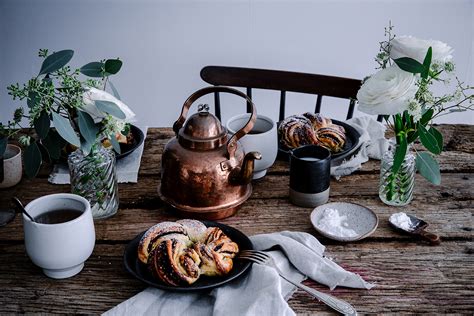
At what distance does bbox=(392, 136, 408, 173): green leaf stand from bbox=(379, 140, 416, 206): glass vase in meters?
Result: 0.05

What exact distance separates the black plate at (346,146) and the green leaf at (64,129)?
553 millimetres

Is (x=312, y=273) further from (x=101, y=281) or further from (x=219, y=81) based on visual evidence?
(x=219, y=81)

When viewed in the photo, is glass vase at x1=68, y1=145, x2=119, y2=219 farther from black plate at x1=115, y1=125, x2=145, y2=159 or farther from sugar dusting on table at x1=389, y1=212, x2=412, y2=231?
sugar dusting on table at x1=389, y1=212, x2=412, y2=231

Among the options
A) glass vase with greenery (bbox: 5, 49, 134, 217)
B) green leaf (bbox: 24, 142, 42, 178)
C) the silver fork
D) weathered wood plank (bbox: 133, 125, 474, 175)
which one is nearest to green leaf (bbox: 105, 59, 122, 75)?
glass vase with greenery (bbox: 5, 49, 134, 217)

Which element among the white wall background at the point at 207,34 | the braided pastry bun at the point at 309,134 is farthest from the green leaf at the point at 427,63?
the white wall background at the point at 207,34

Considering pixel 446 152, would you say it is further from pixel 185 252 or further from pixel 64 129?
pixel 64 129

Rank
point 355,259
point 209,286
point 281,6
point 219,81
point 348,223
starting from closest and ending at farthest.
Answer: point 209,286 < point 355,259 < point 348,223 < point 219,81 < point 281,6

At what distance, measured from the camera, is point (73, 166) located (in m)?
1.32

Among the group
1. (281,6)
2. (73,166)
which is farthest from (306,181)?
(281,6)

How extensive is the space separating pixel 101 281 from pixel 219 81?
0.96 metres

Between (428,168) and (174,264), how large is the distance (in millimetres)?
598

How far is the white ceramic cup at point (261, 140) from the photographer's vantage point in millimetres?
1422

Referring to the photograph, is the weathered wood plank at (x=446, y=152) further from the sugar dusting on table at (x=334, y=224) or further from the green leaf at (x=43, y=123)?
the green leaf at (x=43, y=123)

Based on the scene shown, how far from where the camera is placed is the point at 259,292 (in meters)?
1.06
